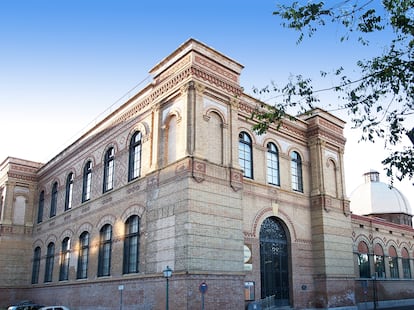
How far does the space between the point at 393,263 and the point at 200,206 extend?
2332cm

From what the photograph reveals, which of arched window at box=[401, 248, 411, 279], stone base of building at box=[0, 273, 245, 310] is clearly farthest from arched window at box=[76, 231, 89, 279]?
arched window at box=[401, 248, 411, 279]

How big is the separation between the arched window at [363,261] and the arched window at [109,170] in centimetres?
1821

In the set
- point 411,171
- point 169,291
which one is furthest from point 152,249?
point 411,171

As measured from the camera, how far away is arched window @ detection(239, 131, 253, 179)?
23.0 meters

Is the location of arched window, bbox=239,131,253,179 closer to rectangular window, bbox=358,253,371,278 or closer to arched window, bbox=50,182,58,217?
rectangular window, bbox=358,253,371,278

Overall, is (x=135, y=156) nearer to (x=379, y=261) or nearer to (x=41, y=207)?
(x=41, y=207)

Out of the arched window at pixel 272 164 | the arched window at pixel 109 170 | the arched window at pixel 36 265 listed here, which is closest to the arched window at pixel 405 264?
the arched window at pixel 272 164

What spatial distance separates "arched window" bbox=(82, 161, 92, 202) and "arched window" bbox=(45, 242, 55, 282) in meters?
6.10

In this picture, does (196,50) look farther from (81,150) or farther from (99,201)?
(81,150)

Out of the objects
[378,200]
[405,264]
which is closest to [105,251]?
[405,264]

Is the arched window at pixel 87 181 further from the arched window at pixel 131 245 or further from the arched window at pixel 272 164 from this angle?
the arched window at pixel 272 164

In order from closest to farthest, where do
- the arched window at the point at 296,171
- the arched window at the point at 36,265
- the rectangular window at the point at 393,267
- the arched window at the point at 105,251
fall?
the arched window at the point at 105,251 → the arched window at the point at 296,171 → the arched window at the point at 36,265 → the rectangular window at the point at 393,267

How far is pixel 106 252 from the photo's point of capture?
2472cm

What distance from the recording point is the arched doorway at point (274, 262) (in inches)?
886
